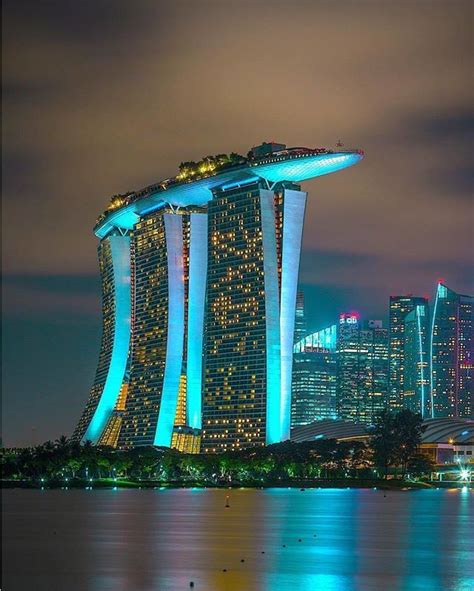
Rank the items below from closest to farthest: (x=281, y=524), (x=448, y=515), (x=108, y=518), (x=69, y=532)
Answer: (x=69, y=532) < (x=281, y=524) < (x=108, y=518) < (x=448, y=515)

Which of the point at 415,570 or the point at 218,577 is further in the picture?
the point at 415,570

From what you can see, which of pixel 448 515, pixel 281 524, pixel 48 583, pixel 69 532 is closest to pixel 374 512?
pixel 448 515

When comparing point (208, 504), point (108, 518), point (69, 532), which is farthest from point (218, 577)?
point (208, 504)

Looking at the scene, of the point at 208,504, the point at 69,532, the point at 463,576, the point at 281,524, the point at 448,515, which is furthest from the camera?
the point at 208,504

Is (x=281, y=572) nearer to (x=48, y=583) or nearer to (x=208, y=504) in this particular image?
(x=48, y=583)

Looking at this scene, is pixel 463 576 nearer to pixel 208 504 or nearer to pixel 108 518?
pixel 108 518

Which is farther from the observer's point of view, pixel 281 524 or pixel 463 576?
pixel 281 524
